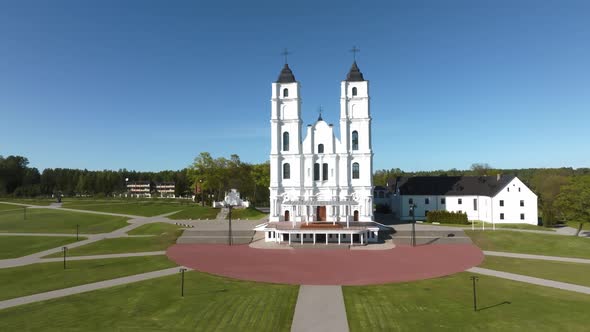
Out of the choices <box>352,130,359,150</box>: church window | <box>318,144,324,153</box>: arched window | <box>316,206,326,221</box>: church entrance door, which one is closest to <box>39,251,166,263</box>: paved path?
<box>316,206,326,221</box>: church entrance door

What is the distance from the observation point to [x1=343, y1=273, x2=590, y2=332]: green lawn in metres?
18.3

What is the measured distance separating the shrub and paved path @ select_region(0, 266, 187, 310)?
4279 centimetres

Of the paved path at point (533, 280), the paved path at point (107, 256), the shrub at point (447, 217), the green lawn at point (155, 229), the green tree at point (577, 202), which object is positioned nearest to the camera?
the paved path at point (533, 280)

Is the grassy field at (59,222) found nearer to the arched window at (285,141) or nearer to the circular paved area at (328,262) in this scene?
the circular paved area at (328,262)

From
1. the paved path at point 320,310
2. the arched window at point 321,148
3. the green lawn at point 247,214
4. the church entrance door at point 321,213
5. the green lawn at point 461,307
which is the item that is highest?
the arched window at point 321,148

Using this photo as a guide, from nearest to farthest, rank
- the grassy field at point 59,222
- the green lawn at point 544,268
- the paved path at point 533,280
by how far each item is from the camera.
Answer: the paved path at point 533,280 < the green lawn at point 544,268 < the grassy field at point 59,222

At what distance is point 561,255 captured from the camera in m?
36.0

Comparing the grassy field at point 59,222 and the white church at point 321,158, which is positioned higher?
the white church at point 321,158

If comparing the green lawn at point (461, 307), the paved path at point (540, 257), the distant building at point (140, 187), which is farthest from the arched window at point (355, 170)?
the distant building at point (140, 187)

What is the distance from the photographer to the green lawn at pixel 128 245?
38281 mm

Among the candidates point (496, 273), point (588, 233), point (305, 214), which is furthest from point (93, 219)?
point (588, 233)

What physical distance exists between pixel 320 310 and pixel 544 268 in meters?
23.7

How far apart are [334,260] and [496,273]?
1467 centimetres

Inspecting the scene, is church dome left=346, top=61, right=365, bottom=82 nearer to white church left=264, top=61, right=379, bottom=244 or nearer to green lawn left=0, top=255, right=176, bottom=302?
white church left=264, top=61, right=379, bottom=244
